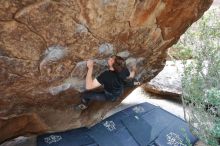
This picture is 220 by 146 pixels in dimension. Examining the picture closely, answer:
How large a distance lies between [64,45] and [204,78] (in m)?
2.71

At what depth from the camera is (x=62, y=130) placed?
18.3 ft

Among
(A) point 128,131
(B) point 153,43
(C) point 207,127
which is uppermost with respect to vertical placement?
(B) point 153,43

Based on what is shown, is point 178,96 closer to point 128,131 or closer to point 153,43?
point 128,131

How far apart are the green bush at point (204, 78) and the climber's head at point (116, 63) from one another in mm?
1431

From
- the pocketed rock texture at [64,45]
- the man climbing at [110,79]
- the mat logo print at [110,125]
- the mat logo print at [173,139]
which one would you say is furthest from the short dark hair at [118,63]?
the mat logo print at [173,139]

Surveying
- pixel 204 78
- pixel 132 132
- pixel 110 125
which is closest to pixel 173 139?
pixel 132 132

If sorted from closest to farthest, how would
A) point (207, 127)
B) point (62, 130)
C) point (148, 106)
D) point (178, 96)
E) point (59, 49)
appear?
point (59, 49), point (207, 127), point (62, 130), point (148, 106), point (178, 96)

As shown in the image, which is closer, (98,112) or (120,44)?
(120,44)

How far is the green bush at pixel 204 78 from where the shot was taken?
5.10 meters

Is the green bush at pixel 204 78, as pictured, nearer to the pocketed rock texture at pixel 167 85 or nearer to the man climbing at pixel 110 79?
the man climbing at pixel 110 79

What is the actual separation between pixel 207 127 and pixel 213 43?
1461 millimetres

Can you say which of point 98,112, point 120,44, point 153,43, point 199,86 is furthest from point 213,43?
point 98,112

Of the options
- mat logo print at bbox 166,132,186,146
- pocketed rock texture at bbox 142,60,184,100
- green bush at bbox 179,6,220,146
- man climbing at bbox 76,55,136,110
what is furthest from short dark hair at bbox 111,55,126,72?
pocketed rock texture at bbox 142,60,184,100

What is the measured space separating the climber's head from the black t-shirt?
66 millimetres
